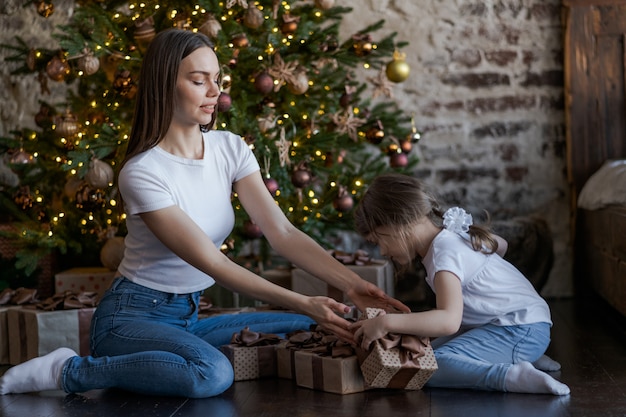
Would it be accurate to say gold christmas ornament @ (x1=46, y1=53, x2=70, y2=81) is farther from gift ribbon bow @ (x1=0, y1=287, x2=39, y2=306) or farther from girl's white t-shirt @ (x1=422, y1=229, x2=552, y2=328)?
girl's white t-shirt @ (x1=422, y1=229, x2=552, y2=328)

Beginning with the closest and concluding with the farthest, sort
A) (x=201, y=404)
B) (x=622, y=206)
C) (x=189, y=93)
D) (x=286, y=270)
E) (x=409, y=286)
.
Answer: (x=201, y=404)
(x=189, y=93)
(x=622, y=206)
(x=286, y=270)
(x=409, y=286)

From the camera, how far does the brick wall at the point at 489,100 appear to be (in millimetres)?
4934

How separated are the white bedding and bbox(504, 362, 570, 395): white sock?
5.13 ft

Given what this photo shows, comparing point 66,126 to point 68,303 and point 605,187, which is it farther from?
point 605,187

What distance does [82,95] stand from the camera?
4.40 m

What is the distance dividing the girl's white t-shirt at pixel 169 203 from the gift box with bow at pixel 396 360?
1.92ft

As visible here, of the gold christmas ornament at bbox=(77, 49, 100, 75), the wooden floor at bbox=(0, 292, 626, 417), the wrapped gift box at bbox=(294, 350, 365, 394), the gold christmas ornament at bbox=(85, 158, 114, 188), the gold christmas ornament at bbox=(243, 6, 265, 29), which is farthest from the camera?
the gold christmas ornament at bbox=(243, 6, 265, 29)

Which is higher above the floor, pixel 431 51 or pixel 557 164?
pixel 431 51

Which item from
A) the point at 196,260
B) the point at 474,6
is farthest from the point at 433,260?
the point at 474,6

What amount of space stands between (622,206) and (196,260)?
2085 millimetres

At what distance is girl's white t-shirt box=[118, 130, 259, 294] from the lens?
2.72 m

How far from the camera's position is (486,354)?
2768 millimetres

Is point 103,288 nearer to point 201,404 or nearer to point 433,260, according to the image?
point 201,404

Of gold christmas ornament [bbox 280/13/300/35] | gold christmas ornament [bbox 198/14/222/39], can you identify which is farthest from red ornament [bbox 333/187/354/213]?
gold christmas ornament [bbox 198/14/222/39]
